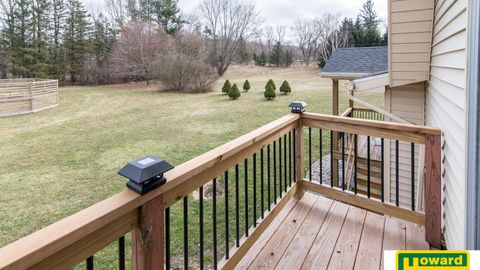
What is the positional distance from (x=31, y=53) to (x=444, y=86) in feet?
68.8

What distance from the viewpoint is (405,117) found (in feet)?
13.3

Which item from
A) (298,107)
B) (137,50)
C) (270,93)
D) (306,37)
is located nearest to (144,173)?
(298,107)

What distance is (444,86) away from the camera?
2.22m

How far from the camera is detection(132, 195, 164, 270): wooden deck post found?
1.02 metres

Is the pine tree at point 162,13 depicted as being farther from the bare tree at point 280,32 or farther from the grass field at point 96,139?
the grass field at point 96,139

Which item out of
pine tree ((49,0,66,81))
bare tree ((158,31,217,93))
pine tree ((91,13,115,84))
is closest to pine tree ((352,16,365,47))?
bare tree ((158,31,217,93))

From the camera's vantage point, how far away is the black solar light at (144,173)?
37.3 inches

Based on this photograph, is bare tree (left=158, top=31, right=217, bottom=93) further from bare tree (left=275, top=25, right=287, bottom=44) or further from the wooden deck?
bare tree (left=275, top=25, right=287, bottom=44)

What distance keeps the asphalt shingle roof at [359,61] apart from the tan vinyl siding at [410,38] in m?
2.89

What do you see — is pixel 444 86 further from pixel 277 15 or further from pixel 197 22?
pixel 277 15

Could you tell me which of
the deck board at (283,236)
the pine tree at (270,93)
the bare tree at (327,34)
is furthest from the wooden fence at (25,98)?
the bare tree at (327,34)

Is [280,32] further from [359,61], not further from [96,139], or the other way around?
[96,139]

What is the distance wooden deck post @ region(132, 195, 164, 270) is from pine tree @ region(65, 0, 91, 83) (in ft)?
69.1

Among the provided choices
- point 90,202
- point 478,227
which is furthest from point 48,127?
point 478,227
